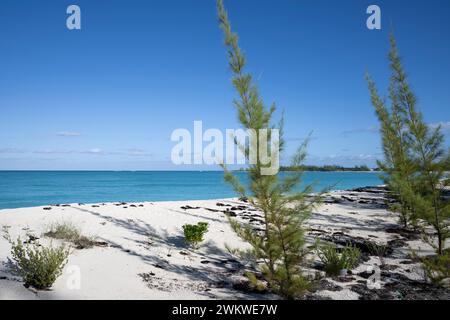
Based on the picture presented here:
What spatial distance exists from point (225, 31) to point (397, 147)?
856 cm

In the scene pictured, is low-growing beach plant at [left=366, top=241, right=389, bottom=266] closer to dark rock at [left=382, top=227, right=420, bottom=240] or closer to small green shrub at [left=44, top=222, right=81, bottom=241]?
dark rock at [left=382, top=227, right=420, bottom=240]

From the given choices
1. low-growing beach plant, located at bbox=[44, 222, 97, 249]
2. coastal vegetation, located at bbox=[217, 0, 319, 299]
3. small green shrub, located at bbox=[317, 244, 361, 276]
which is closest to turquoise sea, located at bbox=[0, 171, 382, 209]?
coastal vegetation, located at bbox=[217, 0, 319, 299]

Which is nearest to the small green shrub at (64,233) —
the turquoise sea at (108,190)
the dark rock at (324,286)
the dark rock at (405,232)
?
the turquoise sea at (108,190)

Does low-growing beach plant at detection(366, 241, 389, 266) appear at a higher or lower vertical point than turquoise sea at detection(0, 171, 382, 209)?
higher

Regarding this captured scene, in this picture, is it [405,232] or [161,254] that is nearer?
[161,254]

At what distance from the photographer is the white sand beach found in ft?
20.7

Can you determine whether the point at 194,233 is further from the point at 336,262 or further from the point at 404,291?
the point at 404,291

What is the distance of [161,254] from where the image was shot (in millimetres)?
8969

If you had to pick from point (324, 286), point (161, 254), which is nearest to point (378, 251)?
point (324, 286)

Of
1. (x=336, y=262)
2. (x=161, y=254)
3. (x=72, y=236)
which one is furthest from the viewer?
(x=72, y=236)

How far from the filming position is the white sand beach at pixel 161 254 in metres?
6.30
